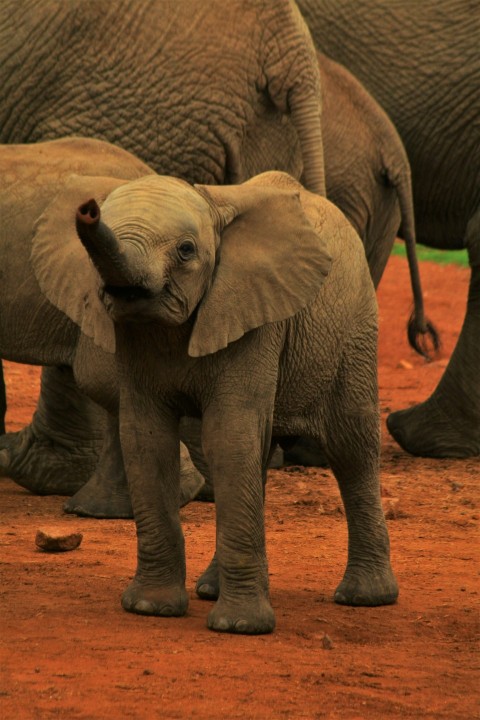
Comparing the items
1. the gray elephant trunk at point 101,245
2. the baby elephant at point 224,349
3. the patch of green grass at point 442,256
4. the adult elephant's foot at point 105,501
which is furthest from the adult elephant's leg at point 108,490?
the patch of green grass at point 442,256

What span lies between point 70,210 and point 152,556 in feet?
3.10

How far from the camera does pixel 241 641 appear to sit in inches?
166

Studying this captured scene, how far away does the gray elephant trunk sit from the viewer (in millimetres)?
3555

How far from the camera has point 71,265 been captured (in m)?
4.32

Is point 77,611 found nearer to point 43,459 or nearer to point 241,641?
point 241,641

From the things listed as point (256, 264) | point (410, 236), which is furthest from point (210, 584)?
point (410, 236)

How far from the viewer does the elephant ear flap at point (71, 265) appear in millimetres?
4223

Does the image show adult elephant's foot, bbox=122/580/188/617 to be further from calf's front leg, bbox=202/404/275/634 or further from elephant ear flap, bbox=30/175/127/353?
elephant ear flap, bbox=30/175/127/353

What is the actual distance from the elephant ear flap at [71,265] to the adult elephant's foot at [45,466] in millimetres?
2117

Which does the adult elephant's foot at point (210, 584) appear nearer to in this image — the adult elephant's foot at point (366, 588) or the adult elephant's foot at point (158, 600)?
the adult elephant's foot at point (158, 600)

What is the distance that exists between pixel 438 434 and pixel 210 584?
3.37 meters

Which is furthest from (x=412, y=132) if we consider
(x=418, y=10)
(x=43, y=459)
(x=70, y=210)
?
(x=70, y=210)

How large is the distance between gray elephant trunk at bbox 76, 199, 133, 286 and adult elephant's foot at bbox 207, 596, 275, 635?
949mm

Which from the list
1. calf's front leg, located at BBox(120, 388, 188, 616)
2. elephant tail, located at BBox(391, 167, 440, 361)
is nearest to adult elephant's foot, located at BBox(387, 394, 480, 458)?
elephant tail, located at BBox(391, 167, 440, 361)
